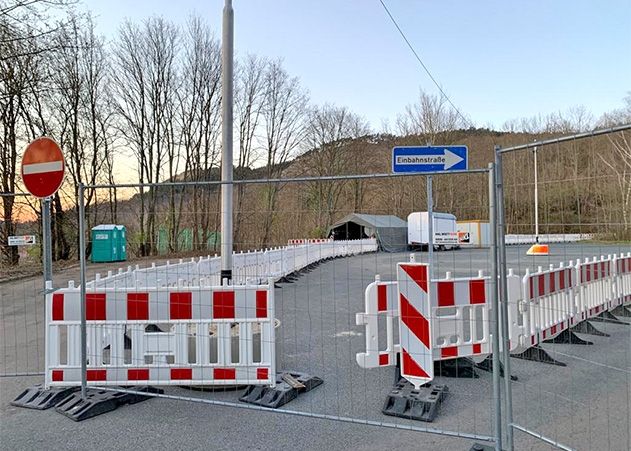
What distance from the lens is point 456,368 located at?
16.7 feet

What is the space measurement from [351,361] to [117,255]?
18638 millimetres

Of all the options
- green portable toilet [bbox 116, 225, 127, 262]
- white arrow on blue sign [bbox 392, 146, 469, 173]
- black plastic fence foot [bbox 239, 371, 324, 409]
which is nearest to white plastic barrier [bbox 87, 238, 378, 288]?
black plastic fence foot [bbox 239, 371, 324, 409]

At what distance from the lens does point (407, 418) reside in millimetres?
4004

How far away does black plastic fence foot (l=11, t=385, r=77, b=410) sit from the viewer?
444cm

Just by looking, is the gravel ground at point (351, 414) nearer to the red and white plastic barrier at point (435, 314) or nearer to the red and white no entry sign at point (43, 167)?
the red and white plastic barrier at point (435, 314)

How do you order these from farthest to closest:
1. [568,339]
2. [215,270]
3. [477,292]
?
[215,270]
[568,339]
[477,292]

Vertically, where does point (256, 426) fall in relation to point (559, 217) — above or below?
below

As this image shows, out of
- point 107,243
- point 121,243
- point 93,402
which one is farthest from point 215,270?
point 107,243

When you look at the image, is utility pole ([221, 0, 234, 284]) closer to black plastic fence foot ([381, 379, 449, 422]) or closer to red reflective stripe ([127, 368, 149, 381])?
red reflective stripe ([127, 368, 149, 381])

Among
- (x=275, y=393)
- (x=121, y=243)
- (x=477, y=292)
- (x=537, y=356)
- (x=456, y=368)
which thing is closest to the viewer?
Result: (x=275, y=393)

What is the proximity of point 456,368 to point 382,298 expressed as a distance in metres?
1.22

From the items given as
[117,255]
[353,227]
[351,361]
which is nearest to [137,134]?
[117,255]

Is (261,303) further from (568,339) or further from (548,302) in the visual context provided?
(568,339)

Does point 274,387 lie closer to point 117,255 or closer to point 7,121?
point 117,255
